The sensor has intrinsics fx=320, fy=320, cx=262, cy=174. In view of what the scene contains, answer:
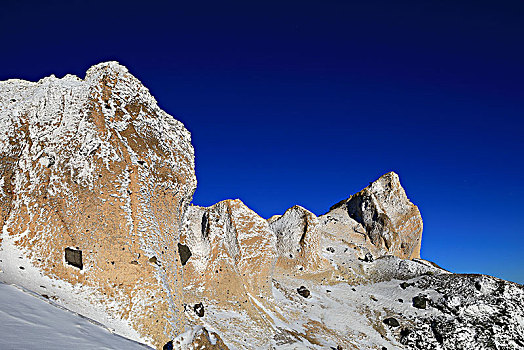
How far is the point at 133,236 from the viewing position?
14.6m

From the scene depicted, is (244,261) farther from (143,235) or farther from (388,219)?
(388,219)

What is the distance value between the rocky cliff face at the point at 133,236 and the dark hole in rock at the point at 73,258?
0.04 m

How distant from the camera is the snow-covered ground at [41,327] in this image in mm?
5148

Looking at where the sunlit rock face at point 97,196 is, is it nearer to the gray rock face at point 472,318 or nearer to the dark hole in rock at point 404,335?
the dark hole in rock at point 404,335

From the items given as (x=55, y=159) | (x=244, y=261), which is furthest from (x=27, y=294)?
(x=244, y=261)

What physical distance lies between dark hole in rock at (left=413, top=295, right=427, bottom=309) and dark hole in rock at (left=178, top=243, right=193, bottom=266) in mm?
28421

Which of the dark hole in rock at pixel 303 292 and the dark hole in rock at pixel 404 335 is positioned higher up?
the dark hole in rock at pixel 303 292

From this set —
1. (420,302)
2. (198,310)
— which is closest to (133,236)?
(198,310)

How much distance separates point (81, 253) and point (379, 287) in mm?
39499

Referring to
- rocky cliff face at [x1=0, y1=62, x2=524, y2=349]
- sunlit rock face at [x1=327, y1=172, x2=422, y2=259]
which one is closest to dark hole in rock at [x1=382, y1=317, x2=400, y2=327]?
rocky cliff face at [x1=0, y1=62, x2=524, y2=349]

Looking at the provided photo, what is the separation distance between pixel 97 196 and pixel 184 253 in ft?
36.1

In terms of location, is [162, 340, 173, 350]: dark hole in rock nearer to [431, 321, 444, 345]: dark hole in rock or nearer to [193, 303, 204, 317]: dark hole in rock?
[193, 303, 204, 317]: dark hole in rock

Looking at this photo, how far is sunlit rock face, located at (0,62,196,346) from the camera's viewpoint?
41.2 ft

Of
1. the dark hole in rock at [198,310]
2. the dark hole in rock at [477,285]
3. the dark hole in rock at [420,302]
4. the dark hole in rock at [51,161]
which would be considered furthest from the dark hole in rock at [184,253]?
the dark hole in rock at [477,285]
